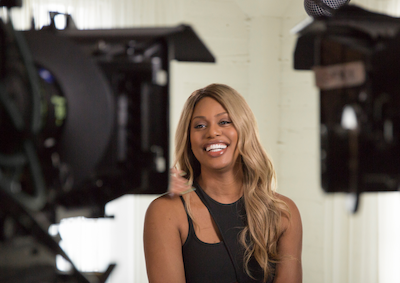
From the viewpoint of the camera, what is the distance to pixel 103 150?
36 centimetres

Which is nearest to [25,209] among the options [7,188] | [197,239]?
[7,188]

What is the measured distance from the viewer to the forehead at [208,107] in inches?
45.6

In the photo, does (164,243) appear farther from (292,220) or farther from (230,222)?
(292,220)

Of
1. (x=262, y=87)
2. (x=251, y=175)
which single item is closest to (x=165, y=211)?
(x=251, y=175)

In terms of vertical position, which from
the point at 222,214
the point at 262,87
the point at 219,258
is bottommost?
the point at 219,258

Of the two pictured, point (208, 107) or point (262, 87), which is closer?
point (208, 107)

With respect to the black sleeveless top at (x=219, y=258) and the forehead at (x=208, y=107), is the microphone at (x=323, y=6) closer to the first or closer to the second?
the forehead at (x=208, y=107)

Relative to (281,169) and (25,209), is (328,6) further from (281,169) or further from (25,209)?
(281,169)

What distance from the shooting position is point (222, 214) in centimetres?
118

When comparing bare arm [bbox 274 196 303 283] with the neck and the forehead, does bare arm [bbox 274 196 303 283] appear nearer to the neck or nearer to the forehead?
the neck

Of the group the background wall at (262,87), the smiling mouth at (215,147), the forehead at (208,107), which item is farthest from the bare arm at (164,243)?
the background wall at (262,87)

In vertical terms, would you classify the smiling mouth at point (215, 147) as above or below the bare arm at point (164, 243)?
above

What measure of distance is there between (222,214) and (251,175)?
178 mm

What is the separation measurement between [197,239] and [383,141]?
83 cm
